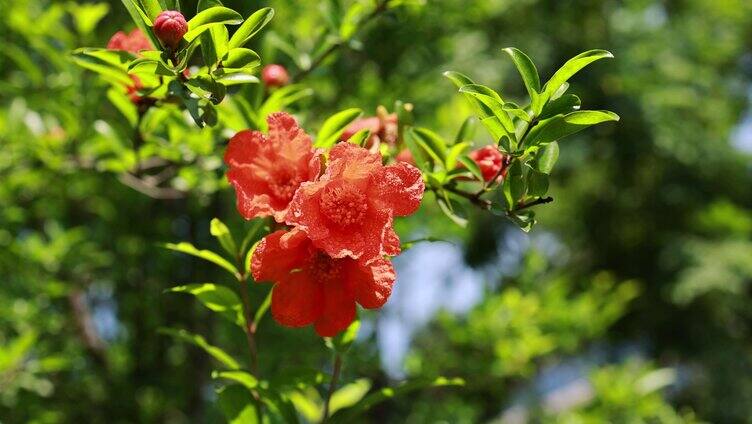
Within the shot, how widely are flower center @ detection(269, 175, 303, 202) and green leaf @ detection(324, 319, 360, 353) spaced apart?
0.67 ft

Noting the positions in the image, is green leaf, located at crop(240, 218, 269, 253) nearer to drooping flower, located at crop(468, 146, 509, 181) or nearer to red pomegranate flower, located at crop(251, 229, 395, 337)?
red pomegranate flower, located at crop(251, 229, 395, 337)

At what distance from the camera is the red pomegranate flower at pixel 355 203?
0.64 m

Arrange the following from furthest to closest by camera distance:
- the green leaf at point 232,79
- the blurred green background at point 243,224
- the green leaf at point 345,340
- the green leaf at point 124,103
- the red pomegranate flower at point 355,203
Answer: the blurred green background at point 243,224
the green leaf at point 124,103
the green leaf at point 345,340
the green leaf at point 232,79
the red pomegranate flower at point 355,203

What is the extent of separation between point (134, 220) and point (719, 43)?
3.83 metres

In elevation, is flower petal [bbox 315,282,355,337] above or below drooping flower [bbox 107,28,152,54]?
below

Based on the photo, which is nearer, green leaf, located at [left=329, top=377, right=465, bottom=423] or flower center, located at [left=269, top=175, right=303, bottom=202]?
flower center, located at [left=269, top=175, right=303, bottom=202]

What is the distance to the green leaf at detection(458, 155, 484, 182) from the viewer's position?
0.79 m

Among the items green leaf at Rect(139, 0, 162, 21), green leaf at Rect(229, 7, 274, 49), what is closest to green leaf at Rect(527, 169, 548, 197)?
green leaf at Rect(229, 7, 274, 49)

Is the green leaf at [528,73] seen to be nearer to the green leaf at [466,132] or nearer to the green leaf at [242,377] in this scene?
the green leaf at [466,132]

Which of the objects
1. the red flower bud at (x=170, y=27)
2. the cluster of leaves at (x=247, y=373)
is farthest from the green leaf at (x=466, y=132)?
the red flower bud at (x=170, y=27)

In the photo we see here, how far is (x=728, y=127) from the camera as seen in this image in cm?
500

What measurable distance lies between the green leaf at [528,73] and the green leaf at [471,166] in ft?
0.33

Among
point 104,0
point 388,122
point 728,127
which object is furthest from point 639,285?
point 388,122

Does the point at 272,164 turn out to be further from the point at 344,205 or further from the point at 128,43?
the point at 128,43
